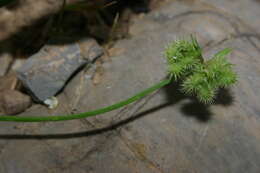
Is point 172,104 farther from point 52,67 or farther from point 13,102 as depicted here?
point 13,102

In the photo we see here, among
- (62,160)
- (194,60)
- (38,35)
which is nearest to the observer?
(194,60)

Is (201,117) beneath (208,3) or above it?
beneath

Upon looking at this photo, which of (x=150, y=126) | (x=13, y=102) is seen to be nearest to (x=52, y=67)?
(x=13, y=102)

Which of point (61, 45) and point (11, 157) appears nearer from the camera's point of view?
point (11, 157)

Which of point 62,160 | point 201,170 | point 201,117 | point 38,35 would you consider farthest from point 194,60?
point 38,35

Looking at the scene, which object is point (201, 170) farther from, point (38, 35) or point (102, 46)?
point (38, 35)

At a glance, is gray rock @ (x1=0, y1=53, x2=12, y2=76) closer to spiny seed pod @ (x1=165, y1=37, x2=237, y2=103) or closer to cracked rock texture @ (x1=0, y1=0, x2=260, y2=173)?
cracked rock texture @ (x1=0, y1=0, x2=260, y2=173)
